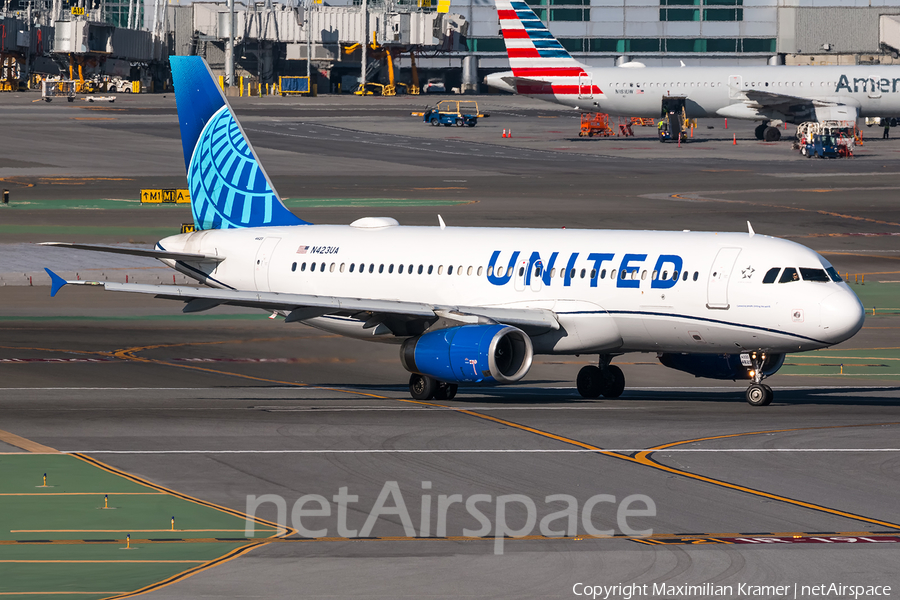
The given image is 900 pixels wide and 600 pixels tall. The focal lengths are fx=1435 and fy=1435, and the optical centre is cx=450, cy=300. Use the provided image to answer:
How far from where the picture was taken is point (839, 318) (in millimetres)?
34875

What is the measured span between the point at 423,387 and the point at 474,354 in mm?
3483

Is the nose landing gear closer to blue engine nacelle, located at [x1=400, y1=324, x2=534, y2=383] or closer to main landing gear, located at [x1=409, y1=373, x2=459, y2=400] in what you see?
blue engine nacelle, located at [x1=400, y1=324, x2=534, y2=383]

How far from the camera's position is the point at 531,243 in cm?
3941

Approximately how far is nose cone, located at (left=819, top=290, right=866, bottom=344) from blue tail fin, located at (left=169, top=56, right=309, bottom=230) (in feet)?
59.0

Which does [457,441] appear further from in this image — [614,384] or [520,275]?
[614,384]

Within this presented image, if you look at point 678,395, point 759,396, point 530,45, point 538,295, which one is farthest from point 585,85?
point 759,396

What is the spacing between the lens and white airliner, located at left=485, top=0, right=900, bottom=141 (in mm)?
140250

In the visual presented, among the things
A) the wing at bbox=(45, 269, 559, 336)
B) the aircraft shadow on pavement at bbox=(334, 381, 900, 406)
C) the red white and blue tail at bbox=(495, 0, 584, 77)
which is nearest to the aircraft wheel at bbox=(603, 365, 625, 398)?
the aircraft shadow on pavement at bbox=(334, 381, 900, 406)

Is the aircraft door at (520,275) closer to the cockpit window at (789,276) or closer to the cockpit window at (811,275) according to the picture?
the cockpit window at (789,276)

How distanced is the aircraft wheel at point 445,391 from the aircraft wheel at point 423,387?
0.46 feet

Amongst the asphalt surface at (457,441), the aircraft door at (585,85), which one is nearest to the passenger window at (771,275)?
the asphalt surface at (457,441)

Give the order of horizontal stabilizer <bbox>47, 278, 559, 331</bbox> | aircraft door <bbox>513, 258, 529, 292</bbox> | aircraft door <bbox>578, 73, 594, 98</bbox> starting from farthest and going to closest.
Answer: aircraft door <bbox>578, 73, 594, 98</bbox> → aircraft door <bbox>513, 258, 529, 292</bbox> → horizontal stabilizer <bbox>47, 278, 559, 331</bbox>

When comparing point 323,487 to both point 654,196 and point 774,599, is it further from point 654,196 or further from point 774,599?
point 654,196

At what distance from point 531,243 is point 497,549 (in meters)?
18.6
